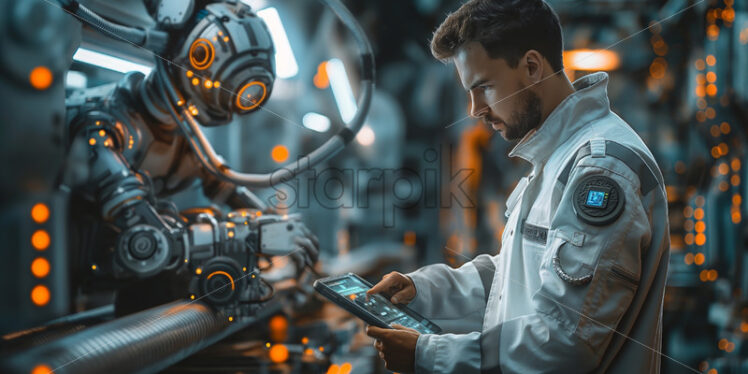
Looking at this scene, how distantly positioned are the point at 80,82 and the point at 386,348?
2.39ft

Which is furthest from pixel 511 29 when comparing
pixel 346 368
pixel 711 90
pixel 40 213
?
pixel 711 90

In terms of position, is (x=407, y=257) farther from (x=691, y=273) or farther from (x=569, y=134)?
(x=691, y=273)

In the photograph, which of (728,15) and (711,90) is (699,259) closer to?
(711,90)

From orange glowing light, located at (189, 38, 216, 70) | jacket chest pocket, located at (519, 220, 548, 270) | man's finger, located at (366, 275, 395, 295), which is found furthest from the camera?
orange glowing light, located at (189, 38, 216, 70)

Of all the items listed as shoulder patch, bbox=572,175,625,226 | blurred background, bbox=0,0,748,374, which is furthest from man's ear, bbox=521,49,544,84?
blurred background, bbox=0,0,748,374

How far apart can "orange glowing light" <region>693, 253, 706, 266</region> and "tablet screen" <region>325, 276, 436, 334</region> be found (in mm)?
1578

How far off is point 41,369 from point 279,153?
2.10 feet

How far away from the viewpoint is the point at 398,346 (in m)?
0.77

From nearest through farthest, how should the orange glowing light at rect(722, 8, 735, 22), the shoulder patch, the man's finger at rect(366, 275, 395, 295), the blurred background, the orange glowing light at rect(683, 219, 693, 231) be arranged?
1. the shoulder patch
2. the man's finger at rect(366, 275, 395, 295)
3. the blurred background
4. the orange glowing light at rect(722, 8, 735, 22)
5. the orange glowing light at rect(683, 219, 693, 231)

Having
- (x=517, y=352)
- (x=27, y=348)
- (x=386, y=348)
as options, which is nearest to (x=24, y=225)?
(x=27, y=348)

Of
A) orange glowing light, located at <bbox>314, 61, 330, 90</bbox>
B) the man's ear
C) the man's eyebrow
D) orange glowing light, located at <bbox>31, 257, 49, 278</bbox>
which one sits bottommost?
orange glowing light, located at <bbox>31, 257, 49, 278</bbox>

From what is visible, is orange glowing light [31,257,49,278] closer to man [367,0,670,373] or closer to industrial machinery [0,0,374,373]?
industrial machinery [0,0,374,373]

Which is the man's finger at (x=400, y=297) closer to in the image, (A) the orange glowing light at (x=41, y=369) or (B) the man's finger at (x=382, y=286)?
(B) the man's finger at (x=382, y=286)

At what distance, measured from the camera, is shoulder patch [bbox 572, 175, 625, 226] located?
67cm
